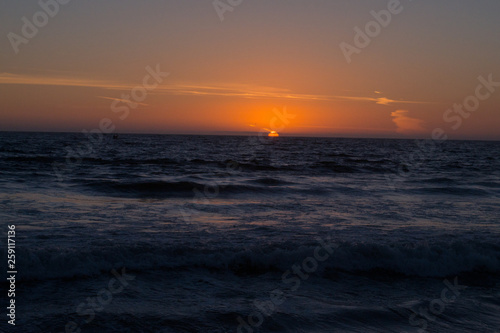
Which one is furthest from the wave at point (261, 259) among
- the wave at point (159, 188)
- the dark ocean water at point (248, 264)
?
the wave at point (159, 188)

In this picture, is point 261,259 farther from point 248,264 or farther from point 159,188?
point 159,188

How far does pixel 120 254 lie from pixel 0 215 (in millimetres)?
5427

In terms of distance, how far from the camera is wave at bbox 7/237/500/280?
784 centimetres

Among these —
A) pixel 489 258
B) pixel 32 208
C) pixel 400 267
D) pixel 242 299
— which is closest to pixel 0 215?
pixel 32 208

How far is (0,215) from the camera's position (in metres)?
11.6

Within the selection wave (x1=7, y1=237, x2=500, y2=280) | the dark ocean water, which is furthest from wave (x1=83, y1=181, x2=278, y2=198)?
wave (x1=7, y1=237, x2=500, y2=280)

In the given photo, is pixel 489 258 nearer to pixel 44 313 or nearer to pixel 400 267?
pixel 400 267

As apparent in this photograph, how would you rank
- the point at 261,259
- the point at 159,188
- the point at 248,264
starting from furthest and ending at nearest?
the point at 159,188, the point at 261,259, the point at 248,264

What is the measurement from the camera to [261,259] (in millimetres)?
8617

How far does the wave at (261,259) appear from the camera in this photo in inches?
309

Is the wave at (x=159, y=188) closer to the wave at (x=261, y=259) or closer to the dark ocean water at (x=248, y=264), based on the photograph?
the dark ocean water at (x=248, y=264)

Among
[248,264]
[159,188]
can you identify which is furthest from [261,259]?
[159,188]

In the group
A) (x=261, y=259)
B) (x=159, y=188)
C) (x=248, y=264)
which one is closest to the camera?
(x=248, y=264)

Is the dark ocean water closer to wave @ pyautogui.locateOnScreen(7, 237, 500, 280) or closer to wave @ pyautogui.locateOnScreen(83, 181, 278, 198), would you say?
wave @ pyautogui.locateOnScreen(7, 237, 500, 280)
